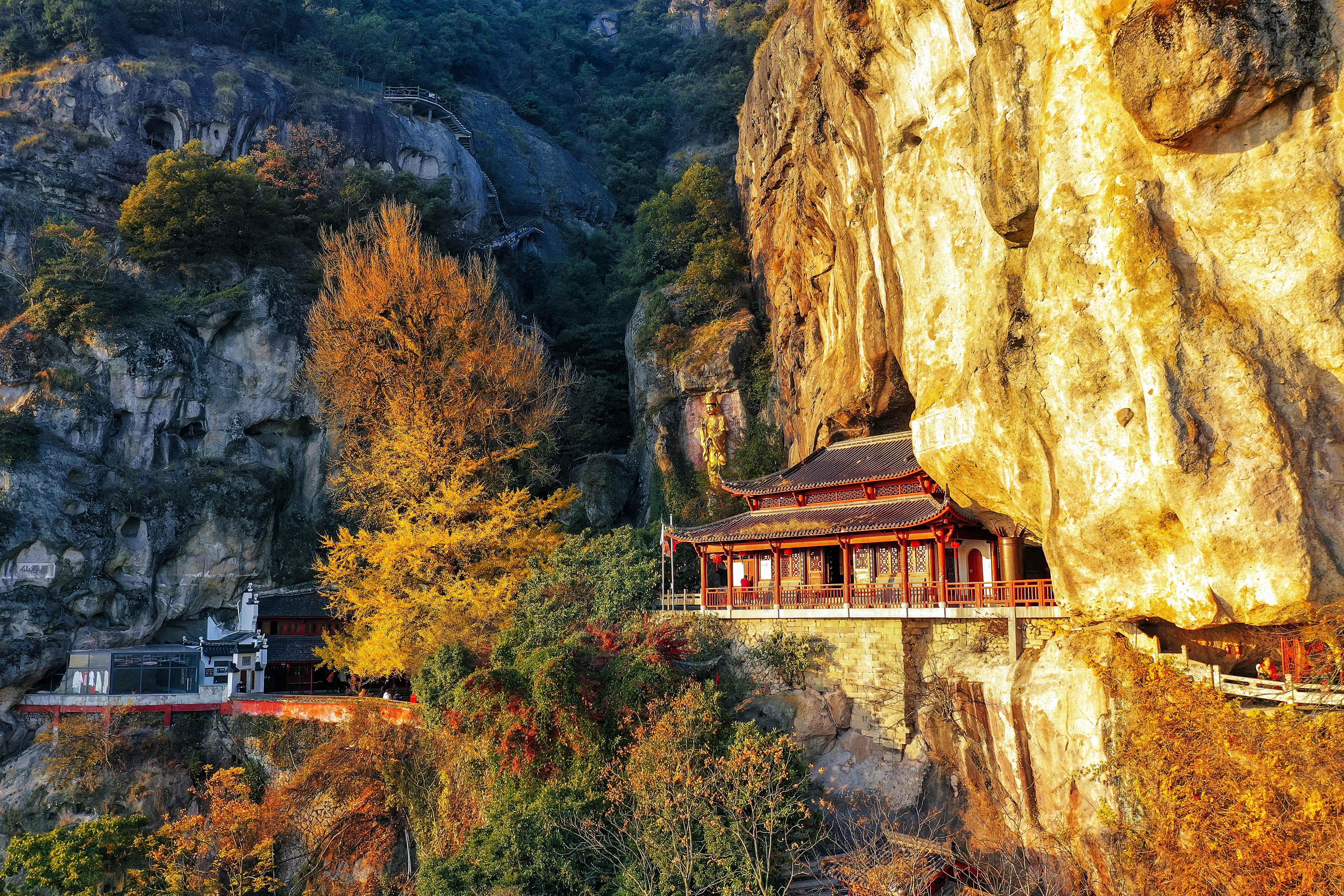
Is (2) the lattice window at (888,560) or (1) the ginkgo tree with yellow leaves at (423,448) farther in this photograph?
(1) the ginkgo tree with yellow leaves at (423,448)

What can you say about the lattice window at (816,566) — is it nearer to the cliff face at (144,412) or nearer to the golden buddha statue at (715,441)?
the golden buddha statue at (715,441)

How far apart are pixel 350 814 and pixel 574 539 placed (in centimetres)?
863

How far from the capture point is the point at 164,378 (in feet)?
114

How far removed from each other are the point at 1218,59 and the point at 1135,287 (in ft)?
10.5

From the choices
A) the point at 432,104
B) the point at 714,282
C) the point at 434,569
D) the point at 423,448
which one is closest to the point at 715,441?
the point at 714,282

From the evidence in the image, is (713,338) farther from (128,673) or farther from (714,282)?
(128,673)

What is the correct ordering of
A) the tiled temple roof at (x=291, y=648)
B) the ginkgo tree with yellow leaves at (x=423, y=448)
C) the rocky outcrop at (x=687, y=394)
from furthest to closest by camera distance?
the rocky outcrop at (x=687, y=394)
the tiled temple roof at (x=291, y=648)
the ginkgo tree with yellow leaves at (x=423, y=448)

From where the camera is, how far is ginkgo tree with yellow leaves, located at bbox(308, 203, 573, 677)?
2522 centimetres

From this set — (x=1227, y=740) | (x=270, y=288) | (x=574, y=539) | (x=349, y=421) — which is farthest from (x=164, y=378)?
(x=1227, y=740)

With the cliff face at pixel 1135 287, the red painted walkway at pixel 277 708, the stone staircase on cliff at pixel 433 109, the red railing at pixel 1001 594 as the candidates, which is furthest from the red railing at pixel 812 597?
the stone staircase on cliff at pixel 433 109

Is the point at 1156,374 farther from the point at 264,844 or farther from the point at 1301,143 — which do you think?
the point at 264,844

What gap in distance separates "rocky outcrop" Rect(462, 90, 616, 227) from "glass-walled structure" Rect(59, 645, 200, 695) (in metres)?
28.7

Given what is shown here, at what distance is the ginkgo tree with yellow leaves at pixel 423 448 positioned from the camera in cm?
2522

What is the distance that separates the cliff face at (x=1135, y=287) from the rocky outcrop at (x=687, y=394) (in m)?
12.9
